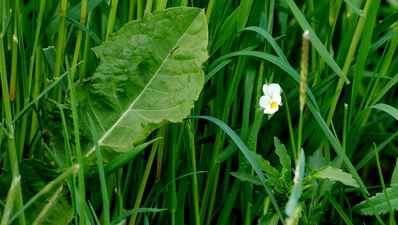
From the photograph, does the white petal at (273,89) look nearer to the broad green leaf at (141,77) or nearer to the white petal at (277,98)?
the white petal at (277,98)

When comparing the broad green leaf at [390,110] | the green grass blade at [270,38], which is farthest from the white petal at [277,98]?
the broad green leaf at [390,110]

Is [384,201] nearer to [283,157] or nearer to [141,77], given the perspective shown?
[283,157]

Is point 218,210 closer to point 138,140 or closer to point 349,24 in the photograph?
point 138,140

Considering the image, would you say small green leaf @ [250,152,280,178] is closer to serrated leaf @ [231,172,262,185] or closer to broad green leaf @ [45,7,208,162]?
serrated leaf @ [231,172,262,185]

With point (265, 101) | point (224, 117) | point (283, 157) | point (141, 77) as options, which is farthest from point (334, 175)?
point (141, 77)

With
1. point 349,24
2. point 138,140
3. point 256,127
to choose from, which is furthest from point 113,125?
point 349,24

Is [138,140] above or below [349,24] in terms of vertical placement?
below

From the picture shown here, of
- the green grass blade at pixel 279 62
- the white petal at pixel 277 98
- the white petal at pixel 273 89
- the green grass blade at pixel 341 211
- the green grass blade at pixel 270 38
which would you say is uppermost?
the green grass blade at pixel 270 38

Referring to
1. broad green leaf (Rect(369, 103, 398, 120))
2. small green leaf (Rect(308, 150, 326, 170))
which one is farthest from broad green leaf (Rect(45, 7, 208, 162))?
broad green leaf (Rect(369, 103, 398, 120))
